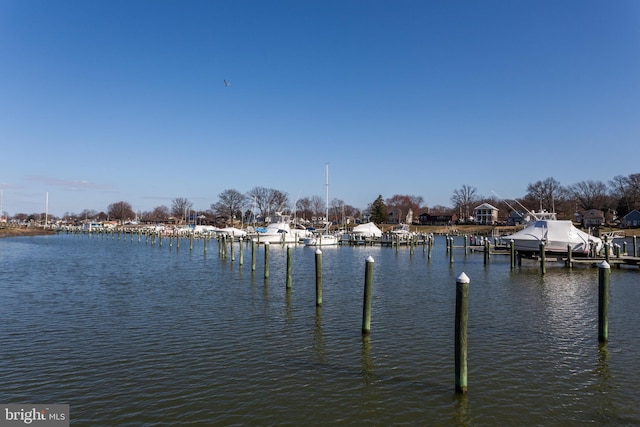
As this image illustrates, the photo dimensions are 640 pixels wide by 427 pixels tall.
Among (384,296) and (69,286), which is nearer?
(384,296)

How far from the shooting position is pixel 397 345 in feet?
45.5

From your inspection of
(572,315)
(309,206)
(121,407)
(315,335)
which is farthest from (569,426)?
(309,206)

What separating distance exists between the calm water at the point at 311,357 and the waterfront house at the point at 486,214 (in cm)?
13452

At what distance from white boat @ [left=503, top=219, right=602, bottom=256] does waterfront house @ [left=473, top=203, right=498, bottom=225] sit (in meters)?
117

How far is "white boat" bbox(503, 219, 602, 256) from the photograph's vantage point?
36.8 m

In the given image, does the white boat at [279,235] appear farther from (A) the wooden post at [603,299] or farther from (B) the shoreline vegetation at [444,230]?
(A) the wooden post at [603,299]

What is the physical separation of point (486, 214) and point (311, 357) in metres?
153

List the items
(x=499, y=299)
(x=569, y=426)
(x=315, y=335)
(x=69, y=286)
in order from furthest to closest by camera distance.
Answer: (x=69, y=286), (x=499, y=299), (x=315, y=335), (x=569, y=426)

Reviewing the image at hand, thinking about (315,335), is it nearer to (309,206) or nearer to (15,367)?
(15,367)

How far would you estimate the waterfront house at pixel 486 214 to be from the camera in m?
152

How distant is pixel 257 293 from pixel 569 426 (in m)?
16.9

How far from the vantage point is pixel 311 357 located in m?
12.8

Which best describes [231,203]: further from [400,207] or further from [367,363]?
[367,363]

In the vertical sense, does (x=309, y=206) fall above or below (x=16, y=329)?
above
